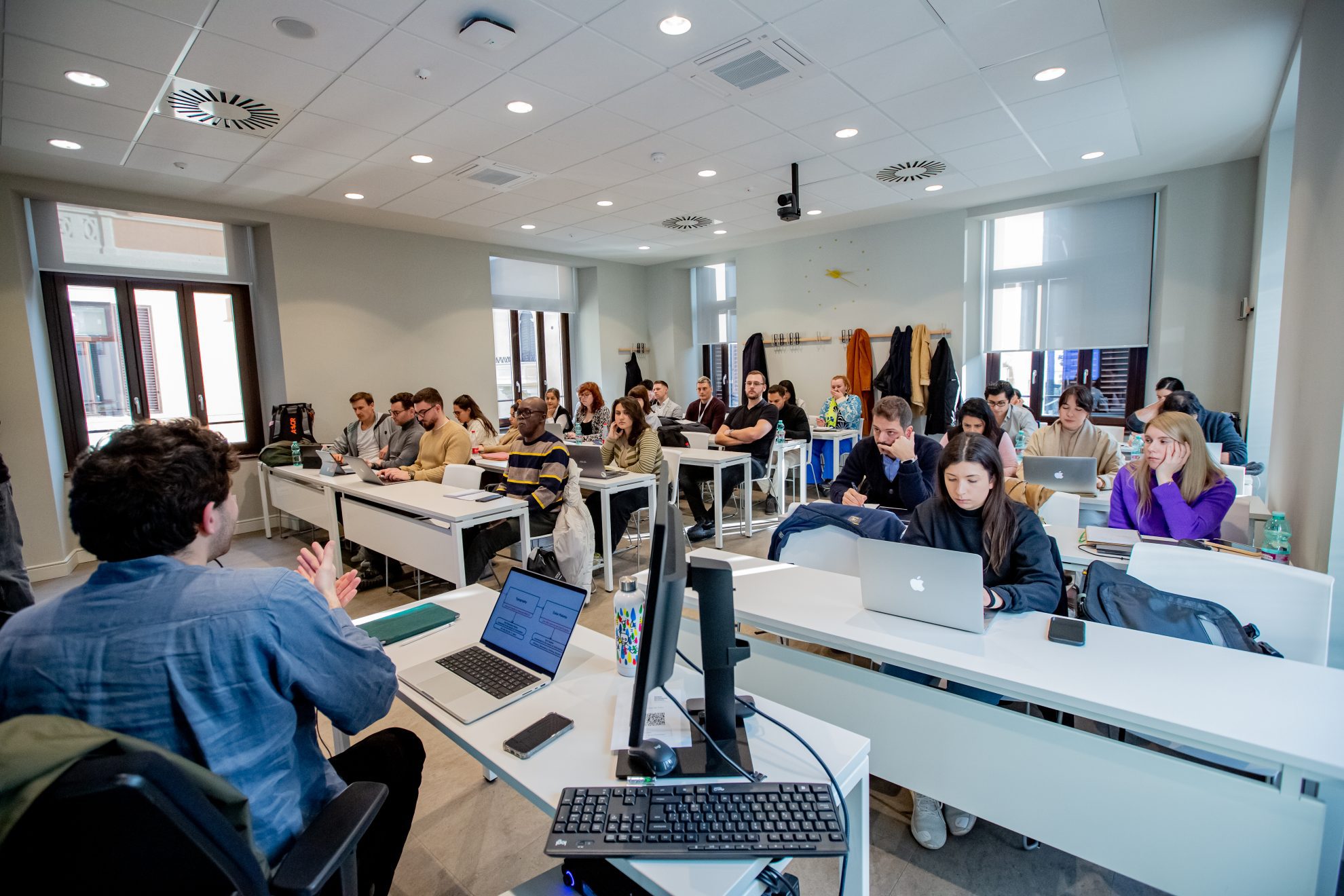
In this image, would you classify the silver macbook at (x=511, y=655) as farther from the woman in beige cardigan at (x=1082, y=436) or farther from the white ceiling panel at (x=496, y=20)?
the woman in beige cardigan at (x=1082, y=436)

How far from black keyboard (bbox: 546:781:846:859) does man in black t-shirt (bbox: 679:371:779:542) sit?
4367 millimetres

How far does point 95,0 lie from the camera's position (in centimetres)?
254

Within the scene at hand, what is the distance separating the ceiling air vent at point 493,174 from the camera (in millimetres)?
4789

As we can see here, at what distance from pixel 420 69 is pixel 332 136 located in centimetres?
127

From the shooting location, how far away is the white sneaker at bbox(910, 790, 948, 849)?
1918 millimetres

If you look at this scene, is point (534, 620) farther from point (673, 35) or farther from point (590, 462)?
point (590, 462)

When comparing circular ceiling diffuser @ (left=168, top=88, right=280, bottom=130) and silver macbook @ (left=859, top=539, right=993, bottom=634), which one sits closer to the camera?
silver macbook @ (left=859, top=539, right=993, bottom=634)

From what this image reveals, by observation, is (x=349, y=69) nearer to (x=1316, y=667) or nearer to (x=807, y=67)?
(x=807, y=67)

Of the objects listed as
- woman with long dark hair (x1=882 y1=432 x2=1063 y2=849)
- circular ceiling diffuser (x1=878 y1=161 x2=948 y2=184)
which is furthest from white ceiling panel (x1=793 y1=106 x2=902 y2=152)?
woman with long dark hair (x1=882 y1=432 x2=1063 y2=849)

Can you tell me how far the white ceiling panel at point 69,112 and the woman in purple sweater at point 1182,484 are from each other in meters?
5.59

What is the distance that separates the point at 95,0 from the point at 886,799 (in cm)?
434

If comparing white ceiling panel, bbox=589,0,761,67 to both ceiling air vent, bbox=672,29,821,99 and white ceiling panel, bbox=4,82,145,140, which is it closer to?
ceiling air vent, bbox=672,29,821,99

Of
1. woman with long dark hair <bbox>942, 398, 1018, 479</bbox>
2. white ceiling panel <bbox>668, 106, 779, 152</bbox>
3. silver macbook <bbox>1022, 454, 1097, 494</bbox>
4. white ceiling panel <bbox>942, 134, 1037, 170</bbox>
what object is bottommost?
silver macbook <bbox>1022, 454, 1097, 494</bbox>

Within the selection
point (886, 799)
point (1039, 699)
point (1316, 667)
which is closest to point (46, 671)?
point (1039, 699)
